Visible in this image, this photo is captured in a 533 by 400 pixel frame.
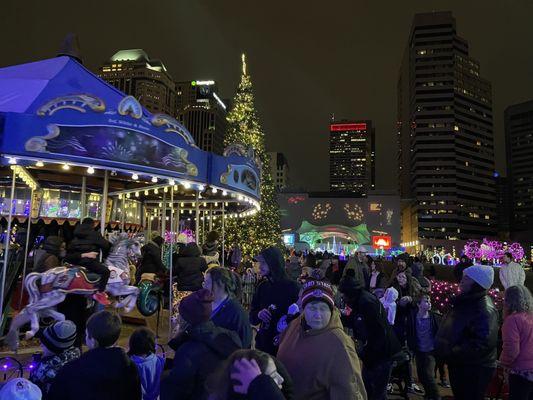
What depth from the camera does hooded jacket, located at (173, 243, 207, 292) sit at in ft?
27.9

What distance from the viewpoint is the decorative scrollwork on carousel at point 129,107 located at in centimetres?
905

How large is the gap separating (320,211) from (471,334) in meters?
60.6

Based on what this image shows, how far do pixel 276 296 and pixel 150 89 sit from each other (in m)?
144

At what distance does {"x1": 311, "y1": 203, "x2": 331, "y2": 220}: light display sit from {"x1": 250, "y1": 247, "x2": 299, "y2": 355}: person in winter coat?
59.8m

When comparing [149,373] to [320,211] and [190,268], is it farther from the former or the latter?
[320,211]

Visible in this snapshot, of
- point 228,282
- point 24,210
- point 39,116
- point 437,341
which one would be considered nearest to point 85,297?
point 39,116

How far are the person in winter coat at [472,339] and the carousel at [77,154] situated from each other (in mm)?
5945

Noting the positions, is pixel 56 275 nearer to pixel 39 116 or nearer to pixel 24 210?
pixel 39 116

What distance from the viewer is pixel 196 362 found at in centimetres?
246

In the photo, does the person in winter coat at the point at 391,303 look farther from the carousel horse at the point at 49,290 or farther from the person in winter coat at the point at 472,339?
the carousel horse at the point at 49,290

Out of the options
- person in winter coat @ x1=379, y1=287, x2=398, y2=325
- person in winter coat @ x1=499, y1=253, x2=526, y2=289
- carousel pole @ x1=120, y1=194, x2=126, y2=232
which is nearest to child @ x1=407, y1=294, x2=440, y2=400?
person in winter coat @ x1=379, y1=287, x2=398, y2=325

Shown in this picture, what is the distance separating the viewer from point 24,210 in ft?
46.5

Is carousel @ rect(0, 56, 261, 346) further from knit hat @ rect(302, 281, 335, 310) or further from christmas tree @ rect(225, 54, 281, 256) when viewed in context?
christmas tree @ rect(225, 54, 281, 256)

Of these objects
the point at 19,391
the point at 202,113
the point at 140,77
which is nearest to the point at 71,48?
the point at 19,391
